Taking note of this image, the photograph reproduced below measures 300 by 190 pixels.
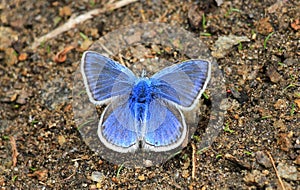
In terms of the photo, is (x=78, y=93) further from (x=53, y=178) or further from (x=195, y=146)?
(x=195, y=146)

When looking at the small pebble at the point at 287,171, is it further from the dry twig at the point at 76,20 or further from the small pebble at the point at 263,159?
the dry twig at the point at 76,20

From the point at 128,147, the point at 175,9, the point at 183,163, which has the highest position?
the point at 175,9

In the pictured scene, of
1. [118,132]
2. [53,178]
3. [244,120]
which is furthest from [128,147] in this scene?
[244,120]

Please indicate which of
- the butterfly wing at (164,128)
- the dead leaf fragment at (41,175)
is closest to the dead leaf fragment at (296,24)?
the butterfly wing at (164,128)

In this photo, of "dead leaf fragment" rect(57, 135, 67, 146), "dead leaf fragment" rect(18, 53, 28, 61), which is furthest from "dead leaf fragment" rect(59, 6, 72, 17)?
"dead leaf fragment" rect(57, 135, 67, 146)

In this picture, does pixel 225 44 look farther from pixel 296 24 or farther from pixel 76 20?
pixel 76 20

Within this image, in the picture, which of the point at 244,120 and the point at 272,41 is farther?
the point at 272,41

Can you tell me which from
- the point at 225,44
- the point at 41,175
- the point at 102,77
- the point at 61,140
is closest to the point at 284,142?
the point at 225,44
